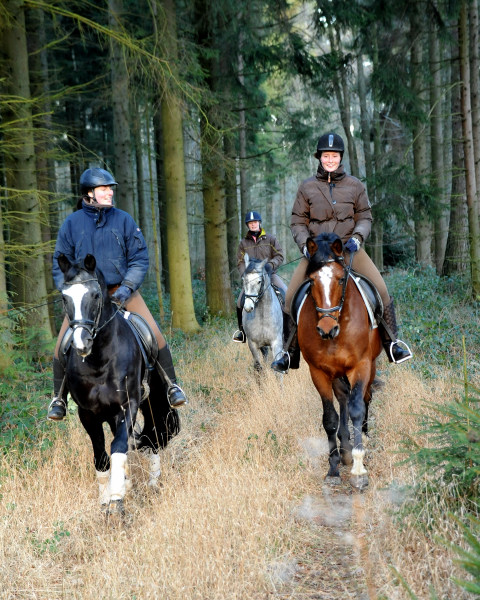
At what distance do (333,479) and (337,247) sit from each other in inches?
92.6

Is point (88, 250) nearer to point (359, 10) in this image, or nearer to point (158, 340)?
point (158, 340)

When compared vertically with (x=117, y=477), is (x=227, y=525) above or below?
below

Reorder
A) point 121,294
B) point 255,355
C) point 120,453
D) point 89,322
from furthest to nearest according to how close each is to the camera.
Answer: point 255,355
point 121,294
point 120,453
point 89,322

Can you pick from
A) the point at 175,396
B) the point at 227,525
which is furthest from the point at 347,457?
the point at 227,525

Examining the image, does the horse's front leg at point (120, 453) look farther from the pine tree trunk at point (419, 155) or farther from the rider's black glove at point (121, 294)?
the pine tree trunk at point (419, 155)

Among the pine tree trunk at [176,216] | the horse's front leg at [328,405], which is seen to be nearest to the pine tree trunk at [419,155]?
the pine tree trunk at [176,216]

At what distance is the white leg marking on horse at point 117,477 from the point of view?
530 cm

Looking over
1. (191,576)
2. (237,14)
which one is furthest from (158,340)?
(237,14)

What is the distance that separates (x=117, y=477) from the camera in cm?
533

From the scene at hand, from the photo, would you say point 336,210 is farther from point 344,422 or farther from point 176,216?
point 176,216

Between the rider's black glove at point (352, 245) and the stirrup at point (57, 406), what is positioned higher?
the rider's black glove at point (352, 245)

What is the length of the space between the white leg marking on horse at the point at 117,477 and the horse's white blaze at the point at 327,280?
241cm

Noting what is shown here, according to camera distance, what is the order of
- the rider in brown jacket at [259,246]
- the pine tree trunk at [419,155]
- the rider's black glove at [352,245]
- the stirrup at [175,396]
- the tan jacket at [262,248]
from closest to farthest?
1. the stirrup at [175,396]
2. the rider's black glove at [352,245]
3. the rider in brown jacket at [259,246]
4. the tan jacket at [262,248]
5. the pine tree trunk at [419,155]

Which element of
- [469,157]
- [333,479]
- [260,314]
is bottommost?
[333,479]
